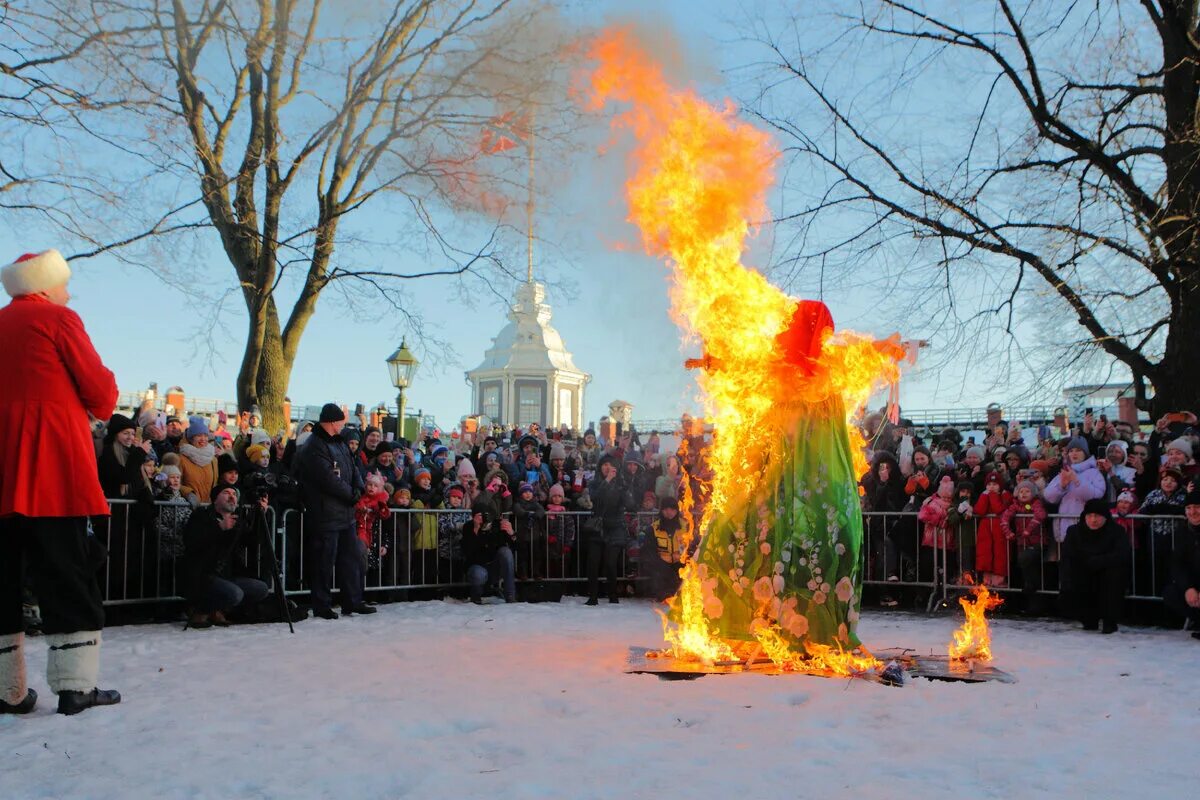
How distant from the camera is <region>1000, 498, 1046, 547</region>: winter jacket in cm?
1134

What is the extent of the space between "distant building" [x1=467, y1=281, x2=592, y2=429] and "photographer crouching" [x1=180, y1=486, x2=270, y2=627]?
4129 cm

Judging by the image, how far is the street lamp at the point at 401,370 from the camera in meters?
18.2

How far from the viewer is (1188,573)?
9789mm

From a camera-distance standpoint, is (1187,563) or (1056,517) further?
(1056,517)

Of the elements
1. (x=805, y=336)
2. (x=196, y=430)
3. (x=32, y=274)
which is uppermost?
(x=32, y=274)

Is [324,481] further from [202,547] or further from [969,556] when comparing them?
[969,556]

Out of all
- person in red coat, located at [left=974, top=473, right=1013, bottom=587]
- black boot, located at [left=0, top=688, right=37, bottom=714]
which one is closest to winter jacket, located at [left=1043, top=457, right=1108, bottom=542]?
person in red coat, located at [left=974, top=473, right=1013, bottom=587]

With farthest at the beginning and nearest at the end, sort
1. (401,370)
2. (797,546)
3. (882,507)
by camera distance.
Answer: (401,370) < (882,507) < (797,546)

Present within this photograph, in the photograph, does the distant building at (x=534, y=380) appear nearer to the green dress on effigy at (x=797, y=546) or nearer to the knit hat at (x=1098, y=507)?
the knit hat at (x=1098, y=507)

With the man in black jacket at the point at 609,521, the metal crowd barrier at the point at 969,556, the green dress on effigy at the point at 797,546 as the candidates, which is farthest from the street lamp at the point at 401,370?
the green dress on effigy at the point at 797,546

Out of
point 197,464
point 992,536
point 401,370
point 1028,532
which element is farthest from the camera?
point 401,370

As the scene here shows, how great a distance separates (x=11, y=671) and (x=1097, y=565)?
9.11 metres

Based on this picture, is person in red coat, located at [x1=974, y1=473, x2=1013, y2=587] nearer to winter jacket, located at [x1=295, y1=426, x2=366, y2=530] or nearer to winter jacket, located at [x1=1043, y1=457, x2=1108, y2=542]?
winter jacket, located at [x1=1043, y1=457, x2=1108, y2=542]

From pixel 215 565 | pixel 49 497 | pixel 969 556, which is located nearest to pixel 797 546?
pixel 49 497
